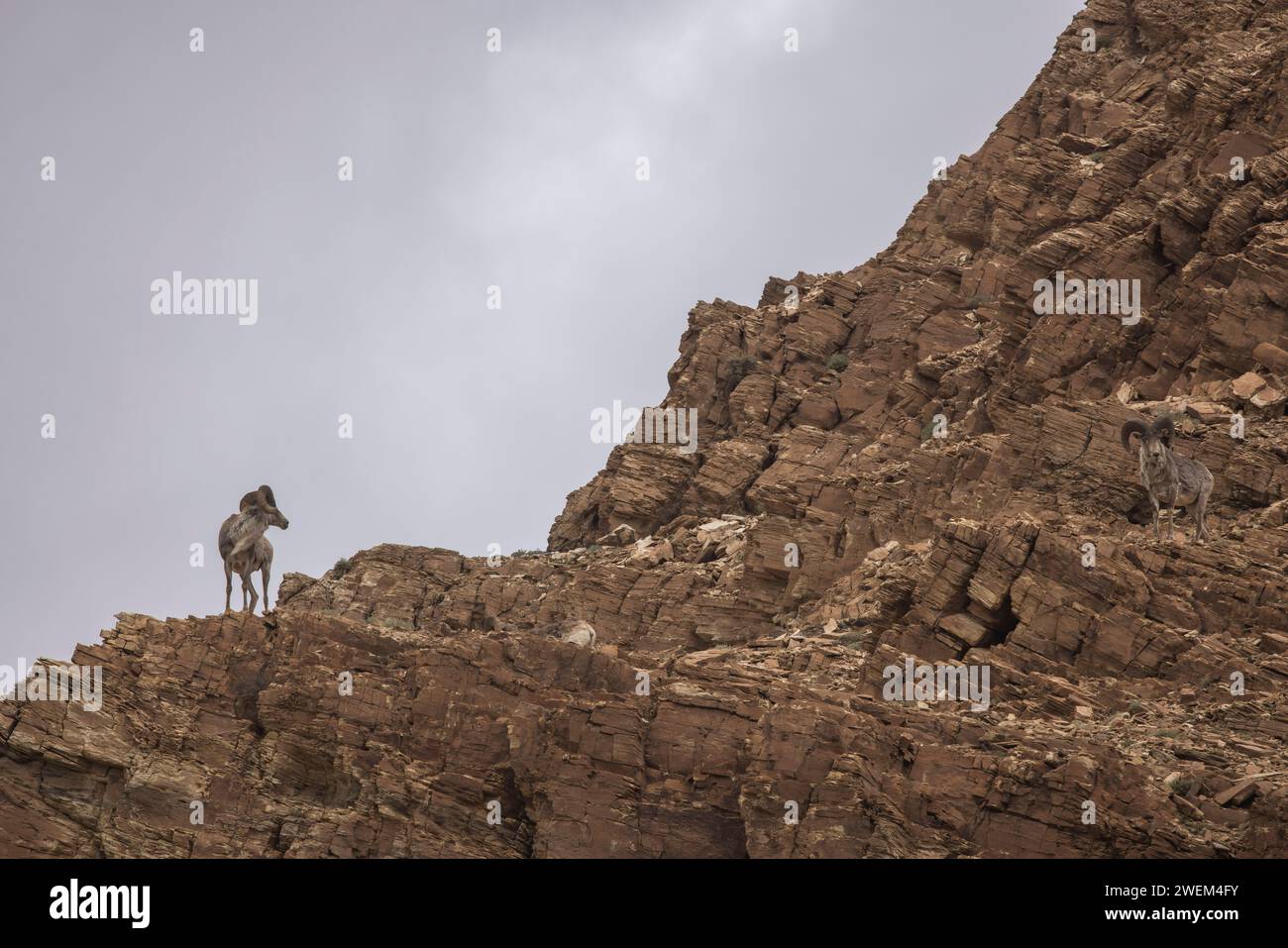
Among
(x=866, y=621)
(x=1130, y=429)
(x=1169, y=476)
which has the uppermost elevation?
(x=1130, y=429)

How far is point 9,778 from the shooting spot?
31391 millimetres

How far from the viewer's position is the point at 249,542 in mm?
38438

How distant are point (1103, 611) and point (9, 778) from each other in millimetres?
19466

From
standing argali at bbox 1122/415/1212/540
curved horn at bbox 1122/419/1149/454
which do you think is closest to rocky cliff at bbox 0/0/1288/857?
standing argali at bbox 1122/415/1212/540

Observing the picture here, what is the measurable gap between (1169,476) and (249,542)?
60.5 feet

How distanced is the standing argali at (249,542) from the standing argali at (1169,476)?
17511mm

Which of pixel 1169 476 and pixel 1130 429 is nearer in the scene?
pixel 1169 476

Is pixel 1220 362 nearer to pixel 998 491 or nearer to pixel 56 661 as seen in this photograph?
pixel 998 491

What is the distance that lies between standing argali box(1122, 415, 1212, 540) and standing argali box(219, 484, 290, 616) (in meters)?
17.5

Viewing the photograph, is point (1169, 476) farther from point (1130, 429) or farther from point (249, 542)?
point (249, 542)

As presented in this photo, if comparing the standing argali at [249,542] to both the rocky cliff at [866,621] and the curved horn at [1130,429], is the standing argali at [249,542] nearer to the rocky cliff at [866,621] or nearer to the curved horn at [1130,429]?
the rocky cliff at [866,621]

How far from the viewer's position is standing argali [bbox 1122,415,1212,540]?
1565 inches

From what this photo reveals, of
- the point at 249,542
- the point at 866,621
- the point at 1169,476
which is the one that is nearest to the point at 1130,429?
the point at 1169,476
